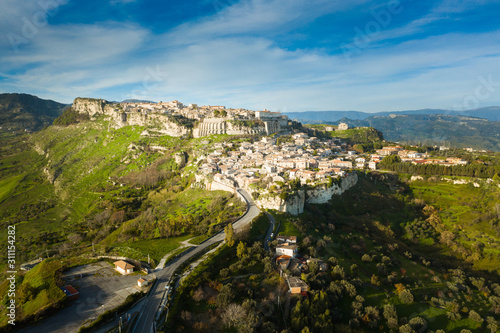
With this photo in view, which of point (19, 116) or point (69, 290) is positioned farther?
point (19, 116)

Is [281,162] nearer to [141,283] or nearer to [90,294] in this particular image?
[141,283]

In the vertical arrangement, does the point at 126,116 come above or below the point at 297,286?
above

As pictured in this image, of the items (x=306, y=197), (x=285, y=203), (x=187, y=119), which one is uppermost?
(x=187, y=119)

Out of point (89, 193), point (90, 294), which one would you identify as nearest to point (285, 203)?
point (90, 294)

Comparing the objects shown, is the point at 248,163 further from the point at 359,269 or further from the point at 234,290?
the point at 234,290

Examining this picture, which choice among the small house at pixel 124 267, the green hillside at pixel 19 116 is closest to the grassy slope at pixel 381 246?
the small house at pixel 124 267

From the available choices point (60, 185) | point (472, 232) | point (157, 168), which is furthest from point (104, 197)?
point (472, 232)
